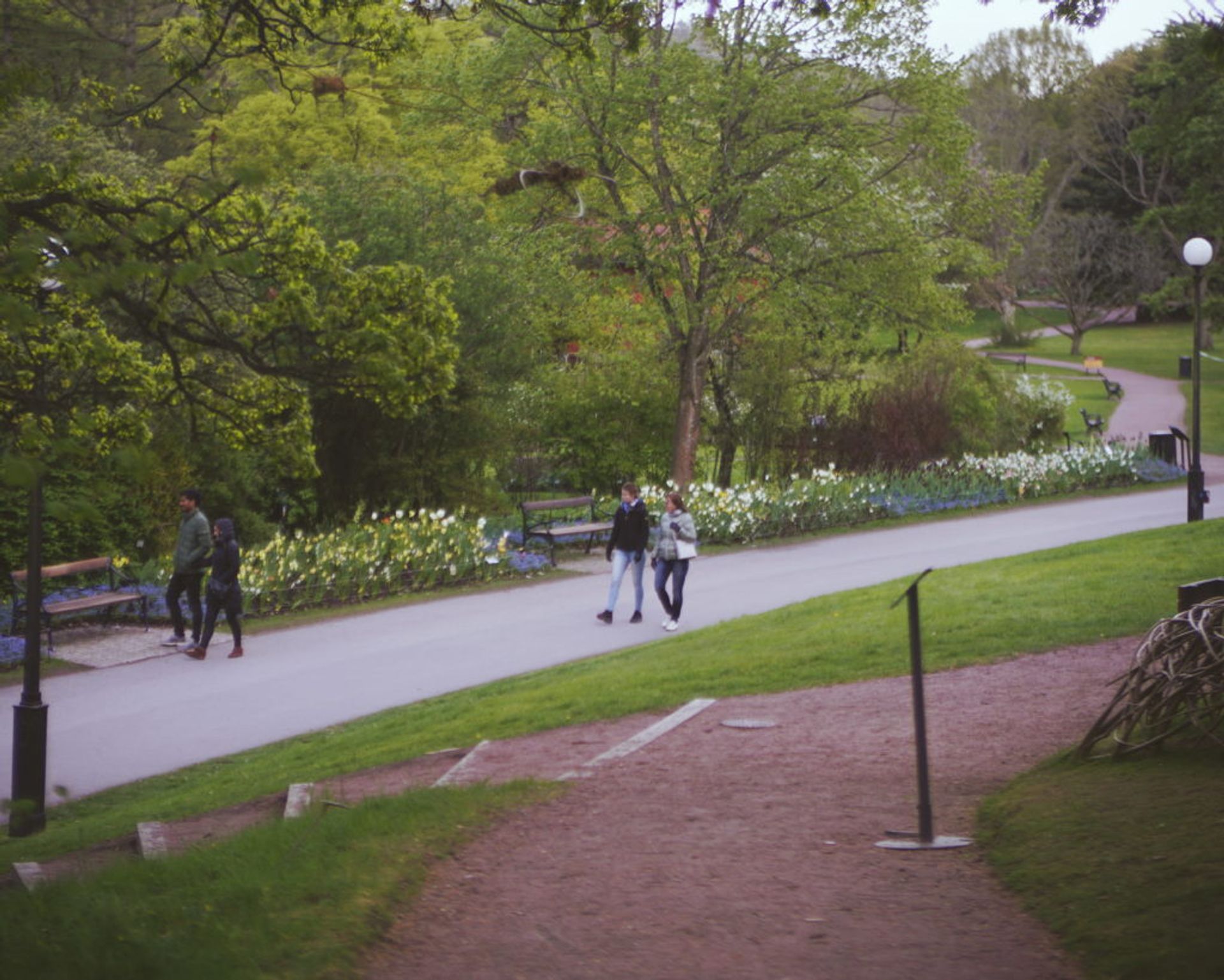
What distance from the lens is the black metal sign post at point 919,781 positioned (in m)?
6.14

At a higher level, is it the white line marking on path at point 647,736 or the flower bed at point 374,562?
the flower bed at point 374,562

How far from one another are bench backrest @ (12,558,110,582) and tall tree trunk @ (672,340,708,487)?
11.3 m

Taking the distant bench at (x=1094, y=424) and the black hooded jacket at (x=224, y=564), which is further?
the distant bench at (x=1094, y=424)

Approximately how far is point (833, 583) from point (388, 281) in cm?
967

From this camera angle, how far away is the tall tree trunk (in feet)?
83.3

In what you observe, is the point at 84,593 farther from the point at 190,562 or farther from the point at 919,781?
the point at 919,781

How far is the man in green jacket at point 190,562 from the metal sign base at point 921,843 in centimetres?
968

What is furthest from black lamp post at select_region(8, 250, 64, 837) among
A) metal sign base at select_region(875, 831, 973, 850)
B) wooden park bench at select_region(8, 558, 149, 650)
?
metal sign base at select_region(875, 831, 973, 850)

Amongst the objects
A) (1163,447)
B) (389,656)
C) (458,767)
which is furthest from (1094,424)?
(458,767)

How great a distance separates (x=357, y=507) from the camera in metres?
20.4

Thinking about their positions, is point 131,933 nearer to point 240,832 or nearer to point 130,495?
→ point 240,832

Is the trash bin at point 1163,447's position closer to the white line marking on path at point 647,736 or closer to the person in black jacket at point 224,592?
the person in black jacket at point 224,592

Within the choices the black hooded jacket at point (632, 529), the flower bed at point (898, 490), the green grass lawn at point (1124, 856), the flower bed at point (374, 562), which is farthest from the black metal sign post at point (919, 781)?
the flower bed at point (898, 490)

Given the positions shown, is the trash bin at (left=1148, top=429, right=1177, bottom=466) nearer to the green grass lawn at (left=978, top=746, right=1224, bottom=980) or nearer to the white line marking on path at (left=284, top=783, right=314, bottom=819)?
the green grass lawn at (left=978, top=746, right=1224, bottom=980)
